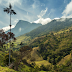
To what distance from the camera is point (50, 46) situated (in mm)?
177625

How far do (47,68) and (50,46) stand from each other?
9834 cm

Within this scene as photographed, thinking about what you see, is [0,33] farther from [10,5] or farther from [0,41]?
[10,5]

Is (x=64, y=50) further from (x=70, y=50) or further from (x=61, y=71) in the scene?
(x=61, y=71)

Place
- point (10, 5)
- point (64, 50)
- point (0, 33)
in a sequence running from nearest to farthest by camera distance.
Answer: point (10, 5) < point (0, 33) < point (64, 50)

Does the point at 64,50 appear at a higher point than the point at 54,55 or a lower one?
higher

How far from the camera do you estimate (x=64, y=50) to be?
147 metres

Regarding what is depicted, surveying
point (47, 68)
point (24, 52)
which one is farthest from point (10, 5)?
point (47, 68)

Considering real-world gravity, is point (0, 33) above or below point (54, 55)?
above

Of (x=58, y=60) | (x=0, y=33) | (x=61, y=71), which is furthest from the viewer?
(x=58, y=60)

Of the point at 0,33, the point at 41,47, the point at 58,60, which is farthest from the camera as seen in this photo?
the point at 41,47

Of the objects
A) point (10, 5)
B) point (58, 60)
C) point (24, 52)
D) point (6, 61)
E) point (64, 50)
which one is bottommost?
point (58, 60)

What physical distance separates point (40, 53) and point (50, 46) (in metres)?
37.8

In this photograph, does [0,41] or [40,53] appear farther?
[40,53]

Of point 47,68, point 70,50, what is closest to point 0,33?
point 47,68
